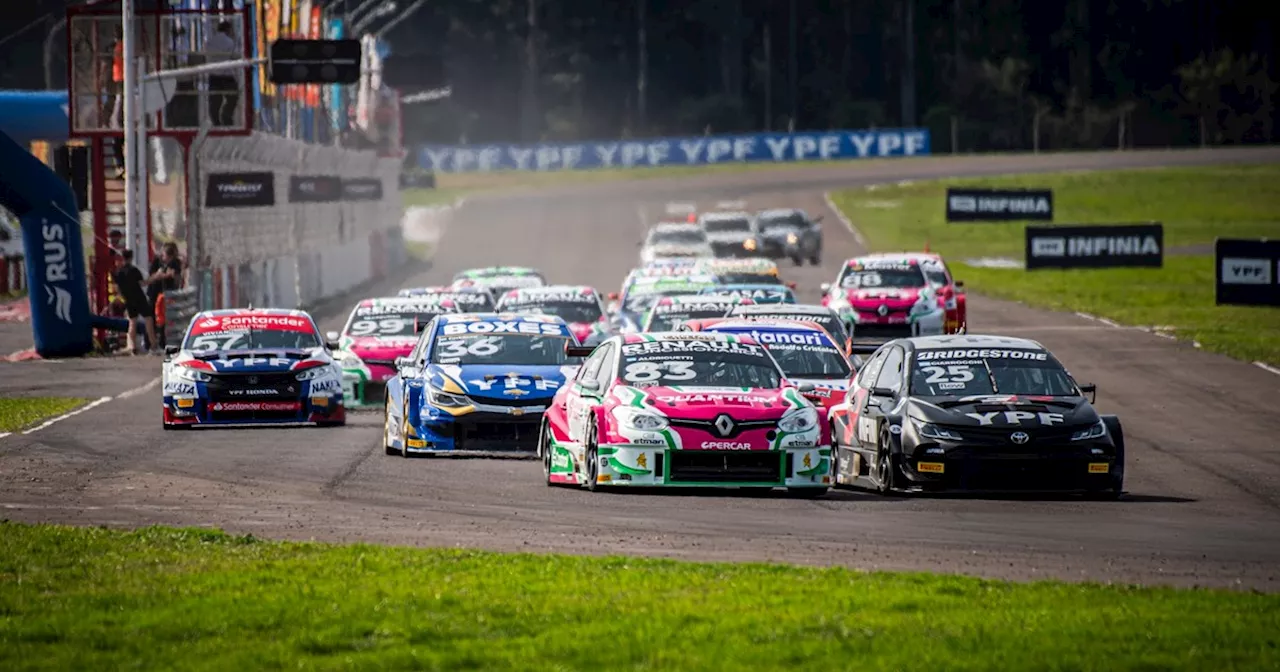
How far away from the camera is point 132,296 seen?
3356 centimetres

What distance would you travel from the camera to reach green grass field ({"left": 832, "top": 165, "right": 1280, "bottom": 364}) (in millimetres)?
41125

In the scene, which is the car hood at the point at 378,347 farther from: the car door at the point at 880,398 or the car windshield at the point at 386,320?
the car door at the point at 880,398

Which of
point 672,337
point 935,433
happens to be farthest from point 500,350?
point 935,433

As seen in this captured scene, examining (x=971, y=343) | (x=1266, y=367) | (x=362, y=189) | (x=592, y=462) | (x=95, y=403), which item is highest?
(x=362, y=189)

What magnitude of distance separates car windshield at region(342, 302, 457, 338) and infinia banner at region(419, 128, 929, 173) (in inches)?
2944

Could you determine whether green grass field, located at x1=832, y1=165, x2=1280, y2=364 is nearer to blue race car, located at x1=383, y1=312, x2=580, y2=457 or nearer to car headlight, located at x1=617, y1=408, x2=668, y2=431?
blue race car, located at x1=383, y1=312, x2=580, y2=457

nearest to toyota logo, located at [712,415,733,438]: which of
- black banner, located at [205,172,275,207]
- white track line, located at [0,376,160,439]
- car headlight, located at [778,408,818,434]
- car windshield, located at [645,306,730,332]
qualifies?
car headlight, located at [778,408,818,434]

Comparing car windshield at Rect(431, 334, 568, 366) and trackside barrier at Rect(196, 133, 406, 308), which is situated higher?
trackside barrier at Rect(196, 133, 406, 308)

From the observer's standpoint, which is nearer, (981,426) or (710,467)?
(710,467)

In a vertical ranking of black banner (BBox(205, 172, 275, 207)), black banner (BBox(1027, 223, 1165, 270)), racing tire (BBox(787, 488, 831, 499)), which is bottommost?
racing tire (BBox(787, 488, 831, 499))

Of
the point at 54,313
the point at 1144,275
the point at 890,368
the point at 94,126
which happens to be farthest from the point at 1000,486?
the point at 1144,275

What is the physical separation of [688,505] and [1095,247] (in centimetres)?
4355

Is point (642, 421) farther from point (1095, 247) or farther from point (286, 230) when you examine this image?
point (1095, 247)

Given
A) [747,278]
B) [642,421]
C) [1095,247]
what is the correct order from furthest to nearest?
[1095,247]
[747,278]
[642,421]
